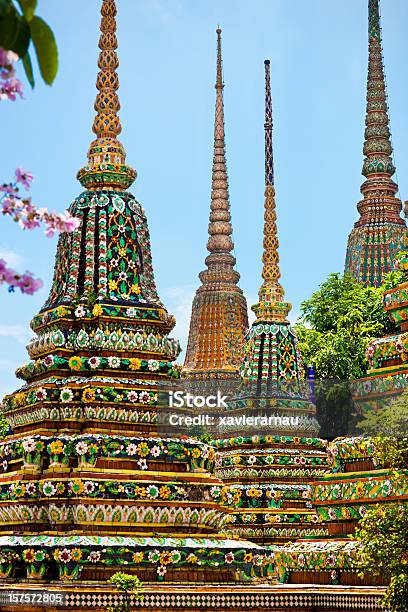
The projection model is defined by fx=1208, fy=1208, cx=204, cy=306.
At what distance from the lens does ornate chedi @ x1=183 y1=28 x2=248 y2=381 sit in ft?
159

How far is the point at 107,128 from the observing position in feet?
76.8

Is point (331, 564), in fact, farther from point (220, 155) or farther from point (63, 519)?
point (220, 155)

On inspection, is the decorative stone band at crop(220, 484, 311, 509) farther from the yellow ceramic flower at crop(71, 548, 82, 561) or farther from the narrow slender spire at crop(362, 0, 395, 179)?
the narrow slender spire at crop(362, 0, 395, 179)

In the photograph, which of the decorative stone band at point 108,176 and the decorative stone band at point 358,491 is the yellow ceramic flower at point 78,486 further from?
the decorative stone band at point 108,176

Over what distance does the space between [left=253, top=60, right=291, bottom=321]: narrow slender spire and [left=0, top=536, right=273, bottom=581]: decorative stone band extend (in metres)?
13.0

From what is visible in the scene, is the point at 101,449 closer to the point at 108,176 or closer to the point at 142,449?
the point at 142,449

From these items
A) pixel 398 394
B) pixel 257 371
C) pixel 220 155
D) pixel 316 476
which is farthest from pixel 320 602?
pixel 220 155

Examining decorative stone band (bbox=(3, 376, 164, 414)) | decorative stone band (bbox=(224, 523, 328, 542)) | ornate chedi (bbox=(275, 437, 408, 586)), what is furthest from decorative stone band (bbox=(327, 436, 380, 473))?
decorative stone band (bbox=(224, 523, 328, 542))

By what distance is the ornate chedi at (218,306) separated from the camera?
48.4 metres

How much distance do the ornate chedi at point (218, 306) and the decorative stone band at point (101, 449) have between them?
2672 cm

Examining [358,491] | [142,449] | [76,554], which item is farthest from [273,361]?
[76,554]

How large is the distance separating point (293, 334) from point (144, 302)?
10.8 m

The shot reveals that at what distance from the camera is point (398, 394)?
2131cm

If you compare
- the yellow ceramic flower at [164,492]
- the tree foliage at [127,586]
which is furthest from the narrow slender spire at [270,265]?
the tree foliage at [127,586]
